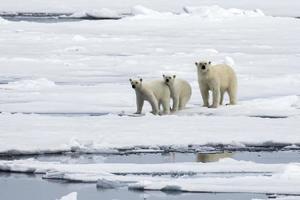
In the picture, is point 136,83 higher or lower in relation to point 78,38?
lower

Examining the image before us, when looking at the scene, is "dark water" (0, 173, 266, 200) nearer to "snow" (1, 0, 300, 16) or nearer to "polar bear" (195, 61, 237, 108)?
"polar bear" (195, 61, 237, 108)

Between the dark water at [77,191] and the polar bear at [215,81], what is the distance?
159 inches

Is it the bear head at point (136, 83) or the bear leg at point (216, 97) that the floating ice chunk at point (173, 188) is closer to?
the bear head at point (136, 83)

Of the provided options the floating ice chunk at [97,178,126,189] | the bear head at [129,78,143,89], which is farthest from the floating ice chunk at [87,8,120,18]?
the floating ice chunk at [97,178,126,189]

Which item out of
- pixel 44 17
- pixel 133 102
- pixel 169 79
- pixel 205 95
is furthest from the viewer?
pixel 44 17

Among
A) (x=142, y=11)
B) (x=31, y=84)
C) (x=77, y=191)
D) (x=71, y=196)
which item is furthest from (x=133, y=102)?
(x=142, y=11)

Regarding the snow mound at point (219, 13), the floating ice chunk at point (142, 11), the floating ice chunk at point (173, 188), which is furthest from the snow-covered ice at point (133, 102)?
the floating ice chunk at point (142, 11)

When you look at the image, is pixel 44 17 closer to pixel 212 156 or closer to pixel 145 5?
pixel 145 5

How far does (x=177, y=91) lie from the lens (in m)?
9.91

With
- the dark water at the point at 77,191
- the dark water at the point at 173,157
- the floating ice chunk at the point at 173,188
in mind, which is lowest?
the dark water at the point at 77,191

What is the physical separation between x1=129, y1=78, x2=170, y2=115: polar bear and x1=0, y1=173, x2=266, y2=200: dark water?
3367 mm

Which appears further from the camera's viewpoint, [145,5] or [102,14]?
[145,5]

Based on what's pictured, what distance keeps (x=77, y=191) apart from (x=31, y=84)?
22.1 feet

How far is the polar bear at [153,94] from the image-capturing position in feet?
31.7
